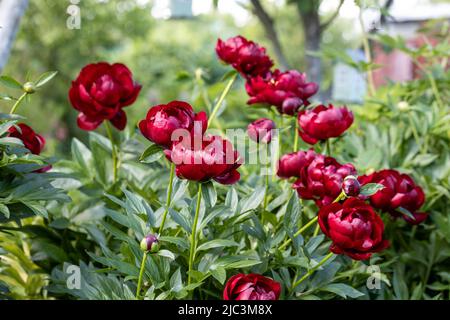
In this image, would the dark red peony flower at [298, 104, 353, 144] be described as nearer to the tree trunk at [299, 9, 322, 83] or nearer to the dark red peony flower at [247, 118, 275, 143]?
the dark red peony flower at [247, 118, 275, 143]

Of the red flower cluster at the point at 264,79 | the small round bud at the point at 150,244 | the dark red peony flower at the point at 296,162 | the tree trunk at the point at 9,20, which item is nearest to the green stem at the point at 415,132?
the red flower cluster at the point at 264,79

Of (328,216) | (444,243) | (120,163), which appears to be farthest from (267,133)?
(444,243)

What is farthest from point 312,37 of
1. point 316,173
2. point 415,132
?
point 316,173

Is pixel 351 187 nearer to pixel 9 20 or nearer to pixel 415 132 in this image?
pixel 415 132

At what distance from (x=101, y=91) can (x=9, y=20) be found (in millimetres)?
426

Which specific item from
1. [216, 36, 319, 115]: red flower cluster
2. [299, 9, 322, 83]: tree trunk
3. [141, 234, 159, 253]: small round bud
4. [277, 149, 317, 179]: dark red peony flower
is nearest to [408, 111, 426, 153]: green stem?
[216, 36, 319, 115]: red flower cluster

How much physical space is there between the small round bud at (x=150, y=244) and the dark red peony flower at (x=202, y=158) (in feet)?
0.30

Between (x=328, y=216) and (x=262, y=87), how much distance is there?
361 millimetres

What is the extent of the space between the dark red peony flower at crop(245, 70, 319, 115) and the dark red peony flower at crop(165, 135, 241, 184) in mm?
331

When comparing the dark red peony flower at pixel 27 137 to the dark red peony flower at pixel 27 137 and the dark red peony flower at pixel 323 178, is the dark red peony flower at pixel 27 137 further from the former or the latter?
the dark red peony flower at pixel 323 178

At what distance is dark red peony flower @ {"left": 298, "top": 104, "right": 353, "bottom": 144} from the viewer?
1.03 m

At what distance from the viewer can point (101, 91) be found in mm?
1028
